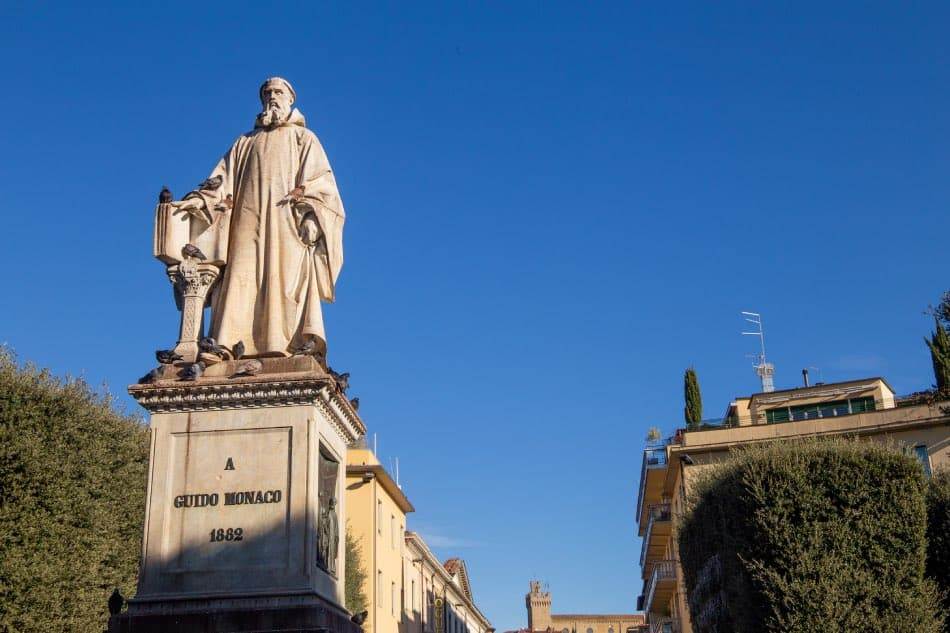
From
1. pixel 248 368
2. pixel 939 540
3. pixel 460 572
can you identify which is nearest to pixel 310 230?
pixel 248 368

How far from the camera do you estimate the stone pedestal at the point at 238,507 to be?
9.61 m

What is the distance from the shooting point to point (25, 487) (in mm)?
21344

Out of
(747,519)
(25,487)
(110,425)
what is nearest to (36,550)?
(25,487)

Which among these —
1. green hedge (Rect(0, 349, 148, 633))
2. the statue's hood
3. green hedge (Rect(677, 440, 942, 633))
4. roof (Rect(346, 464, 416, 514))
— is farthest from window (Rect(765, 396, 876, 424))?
the statue's hood

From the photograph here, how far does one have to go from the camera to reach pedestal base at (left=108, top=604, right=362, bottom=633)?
9409mm

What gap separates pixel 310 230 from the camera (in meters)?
11.5

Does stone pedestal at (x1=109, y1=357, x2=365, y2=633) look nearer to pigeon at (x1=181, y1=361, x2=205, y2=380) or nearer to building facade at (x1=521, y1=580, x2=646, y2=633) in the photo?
pigeon at (x1=181, y1=361, x2=205, y2=380)

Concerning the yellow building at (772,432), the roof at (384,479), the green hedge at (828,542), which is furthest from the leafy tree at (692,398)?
the green hedge at (828,542)

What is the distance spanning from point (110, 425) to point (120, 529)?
2.39 meters

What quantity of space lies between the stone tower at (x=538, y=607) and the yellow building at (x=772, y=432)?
373 feet

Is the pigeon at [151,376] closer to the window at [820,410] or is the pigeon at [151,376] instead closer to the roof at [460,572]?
the window at [820,410]

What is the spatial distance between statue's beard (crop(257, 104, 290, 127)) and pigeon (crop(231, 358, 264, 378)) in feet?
10.5

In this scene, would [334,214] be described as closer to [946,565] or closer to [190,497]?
[190,497]

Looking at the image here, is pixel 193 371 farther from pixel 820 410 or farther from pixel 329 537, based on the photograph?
pixel 820 410
